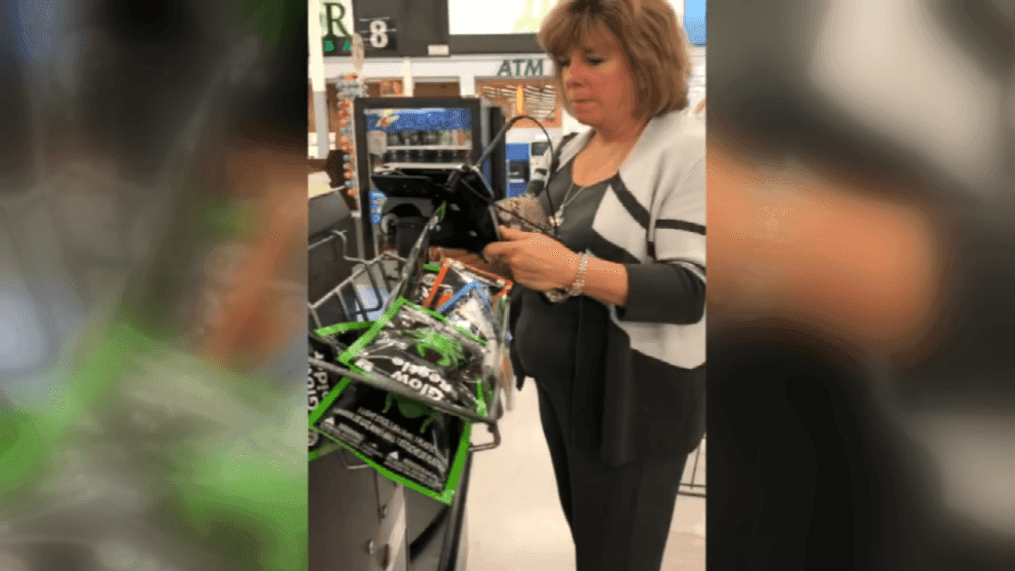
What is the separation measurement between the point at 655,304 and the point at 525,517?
1.27m

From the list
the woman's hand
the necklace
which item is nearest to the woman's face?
the necklace

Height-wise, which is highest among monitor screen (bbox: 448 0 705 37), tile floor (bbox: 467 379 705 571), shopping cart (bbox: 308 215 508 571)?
monitor screen (bbox: 448 0 705 37)

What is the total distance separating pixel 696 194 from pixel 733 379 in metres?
0.69

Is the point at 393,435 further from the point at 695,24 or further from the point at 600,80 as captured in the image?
the point at 695,24

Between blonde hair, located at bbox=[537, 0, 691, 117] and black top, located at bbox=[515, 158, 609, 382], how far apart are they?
0.16 m

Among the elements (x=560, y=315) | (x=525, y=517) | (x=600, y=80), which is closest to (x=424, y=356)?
(x=560, y=315)

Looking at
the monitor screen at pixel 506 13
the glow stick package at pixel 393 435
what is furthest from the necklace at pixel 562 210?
the monitor screen at pixel 506 13

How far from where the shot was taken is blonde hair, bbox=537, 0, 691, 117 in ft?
2.93

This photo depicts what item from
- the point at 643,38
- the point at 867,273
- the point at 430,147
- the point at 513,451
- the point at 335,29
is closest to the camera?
the point at 867,273

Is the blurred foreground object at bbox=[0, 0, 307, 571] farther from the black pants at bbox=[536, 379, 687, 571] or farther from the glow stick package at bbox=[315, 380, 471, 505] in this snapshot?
the black pants at bbox=[536, 379, 687, 571]

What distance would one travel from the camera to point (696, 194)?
0.87 metres

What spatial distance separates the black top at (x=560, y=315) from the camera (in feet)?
3.14

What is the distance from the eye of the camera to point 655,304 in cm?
91

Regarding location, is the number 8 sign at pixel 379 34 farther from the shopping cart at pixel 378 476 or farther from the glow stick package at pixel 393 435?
the glow stick package at pixel 393 435
